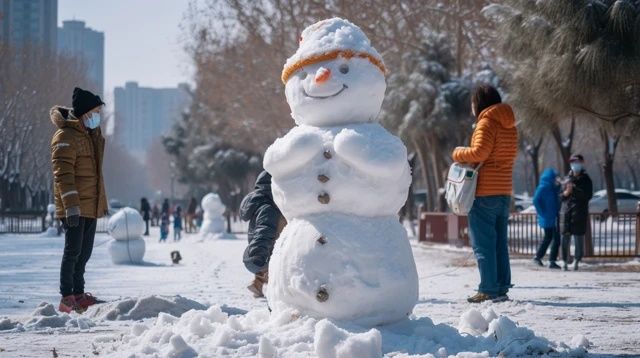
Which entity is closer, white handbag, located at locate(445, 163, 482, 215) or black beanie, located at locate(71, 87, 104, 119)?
white handbag, located at locate(445, 163, 482, 215)

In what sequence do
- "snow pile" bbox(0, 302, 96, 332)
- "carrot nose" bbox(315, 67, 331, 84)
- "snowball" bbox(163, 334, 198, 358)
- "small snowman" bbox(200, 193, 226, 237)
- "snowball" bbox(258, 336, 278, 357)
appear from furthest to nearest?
"small snowman" bbox(200, 193, 226, 237) < "snow pile" bbox(0, 302, 96, 332) < "carrot nose" bbox(315, 67, 331, 84) < "snowball" bbox(163, 334, 198, 358) < "snowball" bbox(258, 336, 278, 357)

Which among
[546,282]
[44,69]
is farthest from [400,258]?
[44,69]

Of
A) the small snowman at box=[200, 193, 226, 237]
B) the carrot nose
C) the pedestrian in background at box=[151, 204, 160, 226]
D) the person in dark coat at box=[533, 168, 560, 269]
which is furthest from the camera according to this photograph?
the pedestrian in background at box=[151, 204, 160, 226]

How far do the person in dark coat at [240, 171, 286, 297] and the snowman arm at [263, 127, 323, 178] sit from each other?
2.69 m

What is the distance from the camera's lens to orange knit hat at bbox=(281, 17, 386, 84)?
24.5ft

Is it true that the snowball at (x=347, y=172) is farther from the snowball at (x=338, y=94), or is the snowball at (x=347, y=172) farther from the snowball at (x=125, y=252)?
the snowball at (x=125, y=252)

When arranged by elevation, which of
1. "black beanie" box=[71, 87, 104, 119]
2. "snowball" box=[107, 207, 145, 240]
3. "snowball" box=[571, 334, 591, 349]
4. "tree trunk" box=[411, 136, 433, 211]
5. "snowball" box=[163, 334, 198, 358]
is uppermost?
"tree trunk" box=[411, 136, 433, 211]

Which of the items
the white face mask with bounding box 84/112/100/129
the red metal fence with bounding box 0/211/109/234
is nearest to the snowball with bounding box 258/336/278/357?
the white face mask with bounding box 84/112/100/129

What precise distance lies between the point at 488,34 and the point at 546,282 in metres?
20.1

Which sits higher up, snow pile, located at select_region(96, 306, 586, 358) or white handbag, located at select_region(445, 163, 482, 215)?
white handbag, located at select_region(445, 163, 482, 215)

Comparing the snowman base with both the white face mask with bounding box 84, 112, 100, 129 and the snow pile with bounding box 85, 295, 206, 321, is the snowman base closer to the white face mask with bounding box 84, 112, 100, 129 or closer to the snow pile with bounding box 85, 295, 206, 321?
the snow pile with bounding box 85, 295, 206, 321

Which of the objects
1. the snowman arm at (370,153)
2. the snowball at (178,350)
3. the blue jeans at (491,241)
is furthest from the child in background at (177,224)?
the snowball at (178,350)

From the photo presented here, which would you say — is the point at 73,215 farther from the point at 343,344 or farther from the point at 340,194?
the point at 343,344

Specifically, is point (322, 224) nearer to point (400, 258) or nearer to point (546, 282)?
point (400, 258)
